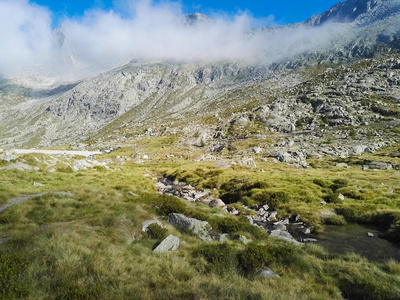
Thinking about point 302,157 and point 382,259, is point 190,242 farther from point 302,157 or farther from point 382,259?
point 302,157

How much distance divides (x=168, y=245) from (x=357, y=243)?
550 inches

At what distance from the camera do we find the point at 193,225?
1385 cm

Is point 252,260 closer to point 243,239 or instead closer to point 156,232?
point 243,239

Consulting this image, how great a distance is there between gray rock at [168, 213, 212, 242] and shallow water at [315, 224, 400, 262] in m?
8.09

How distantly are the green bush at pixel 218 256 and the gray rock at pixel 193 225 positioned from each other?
2.18 m

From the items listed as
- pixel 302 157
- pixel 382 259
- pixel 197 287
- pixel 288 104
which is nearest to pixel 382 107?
pixel 288 104

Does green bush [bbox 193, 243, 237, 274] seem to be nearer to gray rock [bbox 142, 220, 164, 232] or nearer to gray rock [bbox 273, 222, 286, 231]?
gray rock [bbox 142, 220, 164, 232]

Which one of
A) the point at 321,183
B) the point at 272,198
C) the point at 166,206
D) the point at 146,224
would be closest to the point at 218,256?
the point at 146,224

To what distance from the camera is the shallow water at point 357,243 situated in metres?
14.2

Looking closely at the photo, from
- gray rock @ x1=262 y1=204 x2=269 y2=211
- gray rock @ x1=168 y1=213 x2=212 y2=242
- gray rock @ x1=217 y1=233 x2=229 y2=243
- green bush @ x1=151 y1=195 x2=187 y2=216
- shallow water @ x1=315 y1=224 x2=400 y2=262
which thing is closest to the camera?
gray rock @ x1=217 y1=233 x2=229 y2=243

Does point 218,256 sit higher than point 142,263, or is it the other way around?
point 142,263

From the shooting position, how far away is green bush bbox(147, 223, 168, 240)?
471 inches

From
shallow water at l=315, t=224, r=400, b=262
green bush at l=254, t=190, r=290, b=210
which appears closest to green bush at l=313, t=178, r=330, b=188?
green bush at l=254, t=190, r=290, b=210

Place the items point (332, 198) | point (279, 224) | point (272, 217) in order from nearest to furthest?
point (279, 224), point (272, 217), point (332, 198)
